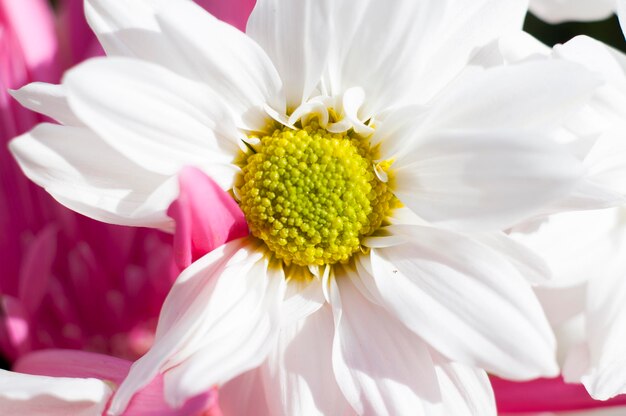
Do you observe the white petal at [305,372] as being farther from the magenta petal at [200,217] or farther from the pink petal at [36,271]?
the pink petal at [36,271]

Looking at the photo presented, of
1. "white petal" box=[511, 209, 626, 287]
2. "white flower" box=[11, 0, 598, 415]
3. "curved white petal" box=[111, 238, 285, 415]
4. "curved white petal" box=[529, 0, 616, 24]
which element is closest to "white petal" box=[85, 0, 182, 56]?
"white flower" box=[11, 0, 598, 415]

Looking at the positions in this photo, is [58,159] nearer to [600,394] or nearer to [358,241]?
[358,241]

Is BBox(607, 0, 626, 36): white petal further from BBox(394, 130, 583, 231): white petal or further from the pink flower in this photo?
the pink flower

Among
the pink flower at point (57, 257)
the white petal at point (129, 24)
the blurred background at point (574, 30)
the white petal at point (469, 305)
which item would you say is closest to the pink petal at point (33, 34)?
the pink flower at point (57, 257)

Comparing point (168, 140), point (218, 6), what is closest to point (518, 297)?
point (168, 140)

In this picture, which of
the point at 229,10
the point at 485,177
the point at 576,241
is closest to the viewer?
the point at 485,177

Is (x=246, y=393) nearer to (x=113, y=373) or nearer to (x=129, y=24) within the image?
(x=113, y=373)

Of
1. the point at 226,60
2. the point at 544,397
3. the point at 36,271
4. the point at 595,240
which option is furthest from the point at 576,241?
the point at 36,271
